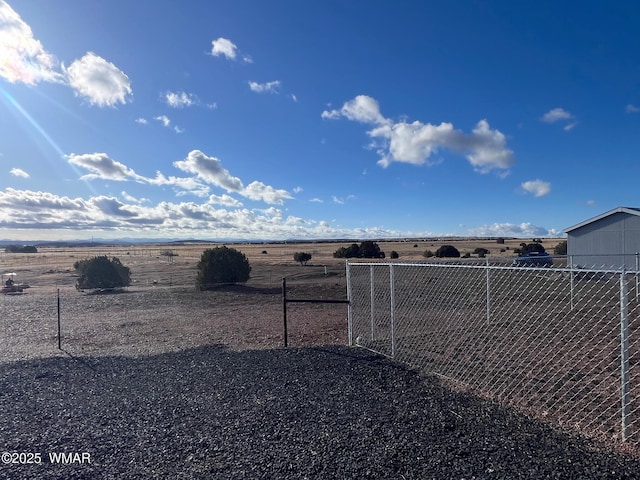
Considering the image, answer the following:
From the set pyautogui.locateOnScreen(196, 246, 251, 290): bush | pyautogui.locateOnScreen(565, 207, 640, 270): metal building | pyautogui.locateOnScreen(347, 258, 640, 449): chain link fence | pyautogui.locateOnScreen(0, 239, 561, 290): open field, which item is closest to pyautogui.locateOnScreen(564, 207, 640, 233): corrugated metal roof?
pyautogui.locateOnScreen(565, 207, 640, 270): metal building

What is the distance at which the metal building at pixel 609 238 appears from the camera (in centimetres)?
2059

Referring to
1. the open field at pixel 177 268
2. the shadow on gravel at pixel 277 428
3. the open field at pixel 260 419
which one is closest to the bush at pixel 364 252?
the open field at pixel 177 268

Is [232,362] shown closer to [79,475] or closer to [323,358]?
[323,358]

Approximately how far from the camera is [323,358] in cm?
766

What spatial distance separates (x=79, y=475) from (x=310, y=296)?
587 inches

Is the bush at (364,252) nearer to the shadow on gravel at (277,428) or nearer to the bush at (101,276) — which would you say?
the bush at (101,276)

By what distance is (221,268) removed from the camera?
943 inches

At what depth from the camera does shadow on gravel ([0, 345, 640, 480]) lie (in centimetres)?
382

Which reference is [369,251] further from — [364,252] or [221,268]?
[221,268]

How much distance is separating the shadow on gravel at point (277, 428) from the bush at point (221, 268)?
1651 cm

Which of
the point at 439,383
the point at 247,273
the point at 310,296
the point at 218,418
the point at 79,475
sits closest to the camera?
the point at 79,475

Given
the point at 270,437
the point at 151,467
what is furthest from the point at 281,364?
the point at 151,467

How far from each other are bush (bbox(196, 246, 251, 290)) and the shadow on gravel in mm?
16513

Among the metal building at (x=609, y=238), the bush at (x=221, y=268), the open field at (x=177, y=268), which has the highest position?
the metal building at (x=609, y=238)
